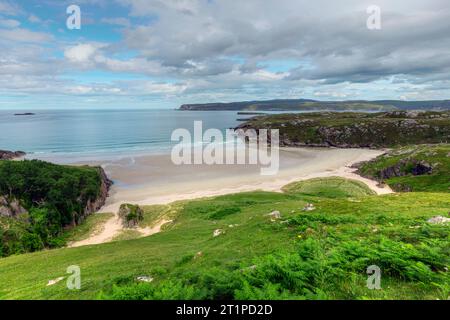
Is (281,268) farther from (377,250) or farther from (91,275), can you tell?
(91,275)

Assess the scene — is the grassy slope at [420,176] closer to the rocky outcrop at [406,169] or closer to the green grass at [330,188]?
the rocky outcrop at [406,169]

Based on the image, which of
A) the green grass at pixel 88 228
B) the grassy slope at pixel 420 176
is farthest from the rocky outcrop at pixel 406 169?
the green grass at pixel 88 228

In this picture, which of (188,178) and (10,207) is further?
(188,178)

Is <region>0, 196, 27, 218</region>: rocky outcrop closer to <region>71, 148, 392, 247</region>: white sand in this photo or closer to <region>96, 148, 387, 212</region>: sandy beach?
<region>71, 148, 392, 247</region>: white sand

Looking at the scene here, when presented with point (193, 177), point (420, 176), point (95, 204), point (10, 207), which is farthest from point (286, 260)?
point (420, 176)

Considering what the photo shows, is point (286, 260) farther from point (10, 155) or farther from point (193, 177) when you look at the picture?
point (10, 155)

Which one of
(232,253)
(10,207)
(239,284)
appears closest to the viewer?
(239,284)
